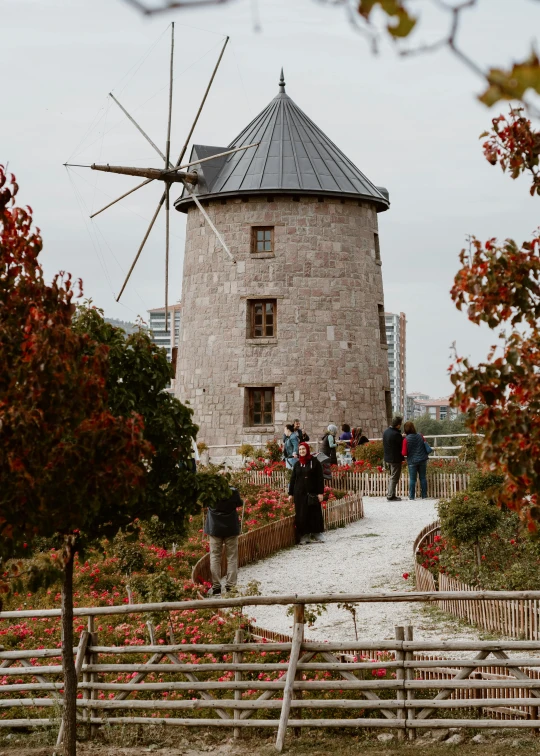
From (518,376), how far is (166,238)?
2894 cm

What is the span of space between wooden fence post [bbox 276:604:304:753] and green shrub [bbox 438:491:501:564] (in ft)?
17.7

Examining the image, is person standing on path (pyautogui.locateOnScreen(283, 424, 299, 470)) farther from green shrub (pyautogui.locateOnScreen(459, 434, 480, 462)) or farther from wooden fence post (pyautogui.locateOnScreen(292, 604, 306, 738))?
wooden fence post (pyautogui.locateOnScreen(292, 604, 306, 738))

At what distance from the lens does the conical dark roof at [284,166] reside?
3247 cm

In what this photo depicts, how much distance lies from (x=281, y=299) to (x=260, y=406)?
3.19 m

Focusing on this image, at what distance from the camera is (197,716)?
10.5m

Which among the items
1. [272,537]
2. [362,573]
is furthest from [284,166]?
[362,573]

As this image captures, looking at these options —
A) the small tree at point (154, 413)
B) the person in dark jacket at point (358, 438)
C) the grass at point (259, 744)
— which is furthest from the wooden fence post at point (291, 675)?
the person in dark jacket at point (358, 438)

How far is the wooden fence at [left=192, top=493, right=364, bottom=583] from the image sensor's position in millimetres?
16109

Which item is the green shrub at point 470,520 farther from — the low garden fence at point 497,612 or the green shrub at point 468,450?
the green shrub at point 468,450

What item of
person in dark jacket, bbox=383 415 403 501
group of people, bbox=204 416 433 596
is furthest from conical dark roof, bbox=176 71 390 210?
person in dark jacket, bbox=383 415 403 501

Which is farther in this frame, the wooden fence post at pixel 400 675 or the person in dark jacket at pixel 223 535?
the person in dark jacket at pixel 223 535

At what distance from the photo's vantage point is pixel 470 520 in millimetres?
14930

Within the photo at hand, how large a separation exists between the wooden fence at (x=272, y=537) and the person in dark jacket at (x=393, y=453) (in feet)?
4.89

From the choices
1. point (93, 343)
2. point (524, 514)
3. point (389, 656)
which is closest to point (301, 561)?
point (389, 656)
